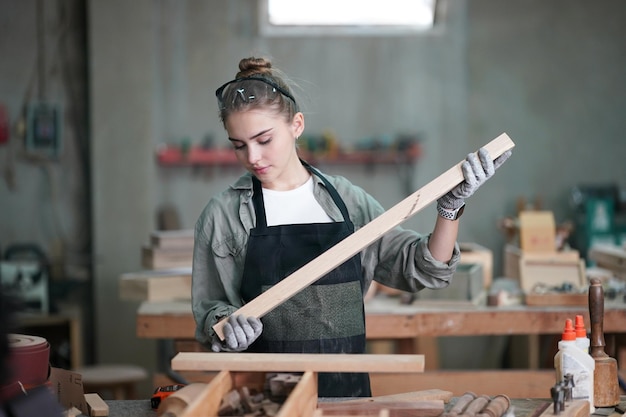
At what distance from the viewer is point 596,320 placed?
2.46m

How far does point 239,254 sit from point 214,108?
4.02 meters

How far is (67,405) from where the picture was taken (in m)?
2.38

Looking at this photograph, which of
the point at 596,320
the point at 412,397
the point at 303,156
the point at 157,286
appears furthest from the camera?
the point at 303,156

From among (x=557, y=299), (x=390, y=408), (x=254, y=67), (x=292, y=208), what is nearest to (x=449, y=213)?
(x=292, y=208)

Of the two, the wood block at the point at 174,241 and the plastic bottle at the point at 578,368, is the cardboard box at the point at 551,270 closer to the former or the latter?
the wood block at the point at 174,241

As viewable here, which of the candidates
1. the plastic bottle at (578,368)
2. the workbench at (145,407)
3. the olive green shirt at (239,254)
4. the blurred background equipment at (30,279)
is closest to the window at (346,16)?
the blurred background equipment at (30,279)

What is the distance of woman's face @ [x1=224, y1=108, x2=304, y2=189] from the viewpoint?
2537 millimetres

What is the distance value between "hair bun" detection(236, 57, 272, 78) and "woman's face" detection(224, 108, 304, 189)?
0.59 ft

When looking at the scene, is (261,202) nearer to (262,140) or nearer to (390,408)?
(262,140)

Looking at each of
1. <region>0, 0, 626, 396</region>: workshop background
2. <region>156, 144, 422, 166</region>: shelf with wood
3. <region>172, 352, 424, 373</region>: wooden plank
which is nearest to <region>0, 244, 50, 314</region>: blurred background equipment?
<region>0, 0, 626, 396</region>: workshop background

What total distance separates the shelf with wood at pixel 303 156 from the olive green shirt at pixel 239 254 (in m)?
3.67

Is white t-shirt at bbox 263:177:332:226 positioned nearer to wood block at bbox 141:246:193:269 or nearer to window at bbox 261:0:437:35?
wood block at bbox 141:246:193:269

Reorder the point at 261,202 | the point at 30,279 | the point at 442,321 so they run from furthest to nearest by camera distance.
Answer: the point at 30,279 → the point at 442,321 → the point at 261,202

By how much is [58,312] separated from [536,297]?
3425 mm
